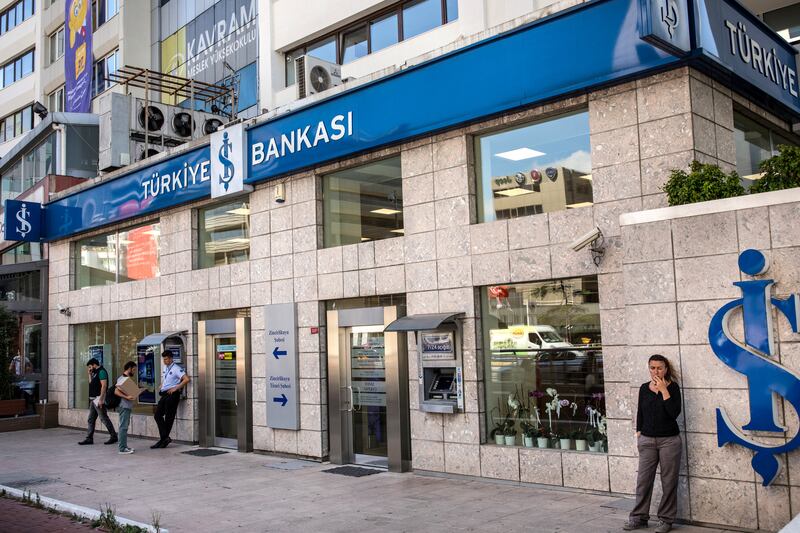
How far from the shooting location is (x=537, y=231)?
9.34 meters

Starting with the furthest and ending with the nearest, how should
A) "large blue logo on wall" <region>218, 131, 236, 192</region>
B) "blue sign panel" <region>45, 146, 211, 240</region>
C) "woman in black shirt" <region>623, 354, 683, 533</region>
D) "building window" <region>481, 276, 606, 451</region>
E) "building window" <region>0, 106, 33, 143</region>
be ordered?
"building window" <region>0, 106, 33, 143</region>, "blue sign panel" <region>45, 146, 211, 240</region>, "large blue logo on wall" <region>218, 131, 236, 192</region>, "building window" <region>481, 276, 606, 451</region>, "woman in black shirt" <region>623, 354, 683, 533</region>

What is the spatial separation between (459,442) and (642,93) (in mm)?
4891

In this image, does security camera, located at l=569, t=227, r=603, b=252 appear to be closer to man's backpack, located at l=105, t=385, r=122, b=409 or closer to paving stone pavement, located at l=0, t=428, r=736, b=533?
paving stone pavement, located at l=0, t=428, r=736, b=533

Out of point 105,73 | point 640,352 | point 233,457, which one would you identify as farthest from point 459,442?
point 105,73

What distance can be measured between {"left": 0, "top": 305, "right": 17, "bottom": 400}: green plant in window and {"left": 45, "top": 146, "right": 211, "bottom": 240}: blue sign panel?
2.47m

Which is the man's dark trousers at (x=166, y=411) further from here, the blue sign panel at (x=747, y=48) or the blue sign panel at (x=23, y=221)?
the blue sign panel at (x=747, y=48)

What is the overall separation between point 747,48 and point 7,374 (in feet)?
58.8

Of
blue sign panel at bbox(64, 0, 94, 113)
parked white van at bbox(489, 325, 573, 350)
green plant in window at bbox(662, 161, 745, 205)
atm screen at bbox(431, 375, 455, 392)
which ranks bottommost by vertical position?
atm screen at bbox(431, 375, 455, 392)

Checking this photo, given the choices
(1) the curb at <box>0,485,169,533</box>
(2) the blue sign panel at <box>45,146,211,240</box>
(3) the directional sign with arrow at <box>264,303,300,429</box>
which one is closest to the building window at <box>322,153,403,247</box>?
(3) the directional sign with arrow at <box>264,303,300,429</box>

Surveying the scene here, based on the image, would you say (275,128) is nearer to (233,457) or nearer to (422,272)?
(422,272)

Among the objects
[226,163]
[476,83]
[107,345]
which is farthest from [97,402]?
[476,83]

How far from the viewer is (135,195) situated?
53.3 ft

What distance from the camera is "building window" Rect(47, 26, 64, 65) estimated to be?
32.8 m

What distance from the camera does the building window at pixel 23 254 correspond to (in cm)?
2120
